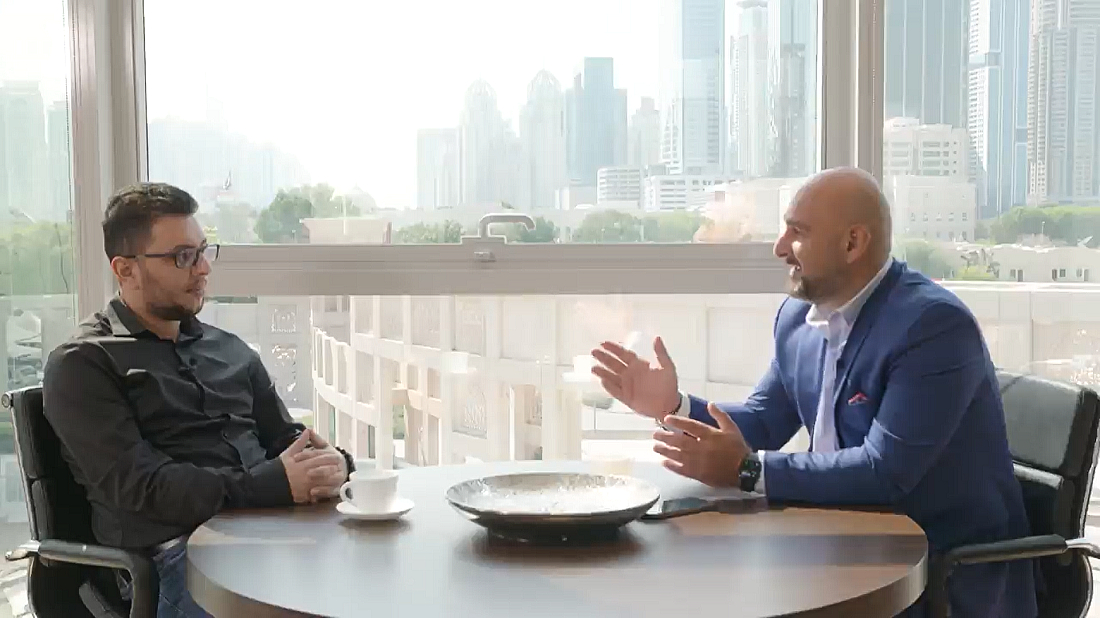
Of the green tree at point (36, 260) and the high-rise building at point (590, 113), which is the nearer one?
the green tree at point (36, 260)

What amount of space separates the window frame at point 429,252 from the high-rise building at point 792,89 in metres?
0.05

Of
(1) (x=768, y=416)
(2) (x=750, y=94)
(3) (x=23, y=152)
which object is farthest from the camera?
(2) (x=750, y=94)

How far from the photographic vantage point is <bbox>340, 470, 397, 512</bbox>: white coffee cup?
6.43ft

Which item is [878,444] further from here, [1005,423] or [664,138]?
[664,138]

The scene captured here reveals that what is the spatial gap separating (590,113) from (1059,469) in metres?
1.58

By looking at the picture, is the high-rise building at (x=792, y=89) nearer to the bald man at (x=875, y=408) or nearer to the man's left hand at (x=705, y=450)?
the bald man at (x=875, y=408)

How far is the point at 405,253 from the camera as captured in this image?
314 centimetres

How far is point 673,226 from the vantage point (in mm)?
3242

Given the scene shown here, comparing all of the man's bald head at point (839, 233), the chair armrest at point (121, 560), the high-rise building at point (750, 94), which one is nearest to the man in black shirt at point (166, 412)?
the chair armrest at point (121, 560)

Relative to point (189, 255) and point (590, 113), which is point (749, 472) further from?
point (590, 113)

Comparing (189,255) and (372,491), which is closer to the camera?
(372,491)

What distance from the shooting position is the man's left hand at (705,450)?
2123 millimetres

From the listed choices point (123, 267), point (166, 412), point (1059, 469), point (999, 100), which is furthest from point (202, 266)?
point (999, 100)

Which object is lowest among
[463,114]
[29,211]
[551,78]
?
[29,211]
